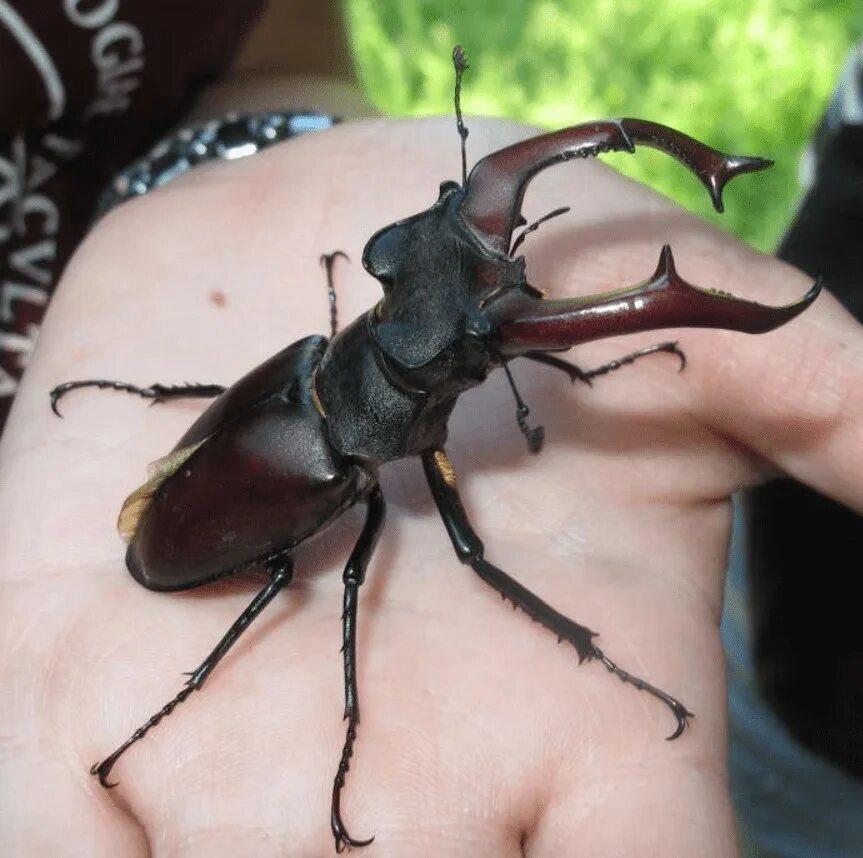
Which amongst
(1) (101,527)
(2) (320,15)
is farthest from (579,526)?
(2) (320,15)

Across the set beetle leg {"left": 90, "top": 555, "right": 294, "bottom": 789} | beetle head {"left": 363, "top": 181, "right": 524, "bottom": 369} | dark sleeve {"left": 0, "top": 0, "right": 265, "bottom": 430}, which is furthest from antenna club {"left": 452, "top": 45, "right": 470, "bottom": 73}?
dark sleeve {"left": 0, "top": 0, "right": 265, "bottom": 430}

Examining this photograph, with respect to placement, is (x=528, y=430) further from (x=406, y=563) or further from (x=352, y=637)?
(x=352, y=637)

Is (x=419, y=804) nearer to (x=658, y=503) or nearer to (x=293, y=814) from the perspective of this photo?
(x=293, y=814)

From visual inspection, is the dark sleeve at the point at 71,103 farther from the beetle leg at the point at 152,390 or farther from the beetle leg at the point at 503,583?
the beetle leg at the point at 503,583

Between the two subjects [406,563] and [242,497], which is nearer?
[242,497]

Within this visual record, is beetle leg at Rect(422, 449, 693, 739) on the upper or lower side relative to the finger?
lower

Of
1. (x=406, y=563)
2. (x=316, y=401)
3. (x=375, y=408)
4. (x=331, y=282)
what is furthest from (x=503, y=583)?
(x=331, y=282)

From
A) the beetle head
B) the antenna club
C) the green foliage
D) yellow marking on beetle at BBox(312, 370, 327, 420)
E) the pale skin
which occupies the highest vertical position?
the antenna club

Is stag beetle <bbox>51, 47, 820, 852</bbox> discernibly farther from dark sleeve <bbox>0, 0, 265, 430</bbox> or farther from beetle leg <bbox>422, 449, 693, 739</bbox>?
dark sleeve <bbox>0, 0, 265, 430</bbox>
